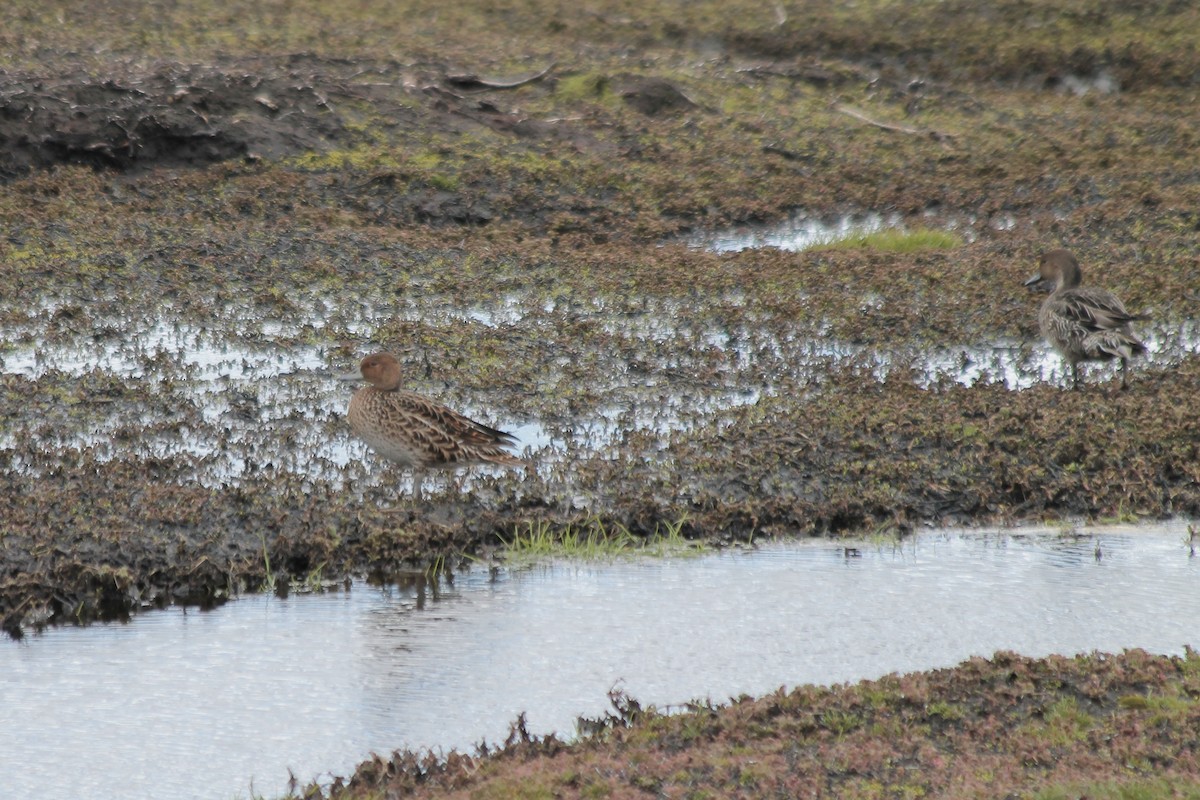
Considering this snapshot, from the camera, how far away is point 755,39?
89.5ft

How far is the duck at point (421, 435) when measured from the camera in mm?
9141

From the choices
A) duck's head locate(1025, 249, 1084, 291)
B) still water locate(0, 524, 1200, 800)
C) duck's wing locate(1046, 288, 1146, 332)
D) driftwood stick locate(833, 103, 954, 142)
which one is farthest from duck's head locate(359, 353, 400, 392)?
driftwood stick locate(833, 103, 954, 142)

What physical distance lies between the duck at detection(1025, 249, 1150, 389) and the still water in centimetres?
259

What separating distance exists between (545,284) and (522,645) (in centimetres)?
728

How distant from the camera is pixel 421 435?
29.9 feet

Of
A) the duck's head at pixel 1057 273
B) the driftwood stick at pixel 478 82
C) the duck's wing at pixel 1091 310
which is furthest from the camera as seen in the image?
the driftwood stick at pixel 478 82

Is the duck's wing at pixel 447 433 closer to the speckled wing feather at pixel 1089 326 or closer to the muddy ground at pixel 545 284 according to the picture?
the muddy ground at pixel 545 284

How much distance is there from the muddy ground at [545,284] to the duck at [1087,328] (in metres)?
0.27

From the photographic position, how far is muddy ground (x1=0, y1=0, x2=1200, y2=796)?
9016 mm

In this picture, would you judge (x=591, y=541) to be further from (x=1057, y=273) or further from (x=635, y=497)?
(x=1057, y=273)

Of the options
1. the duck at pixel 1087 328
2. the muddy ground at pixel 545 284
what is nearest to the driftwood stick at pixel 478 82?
the muddy ground at pixel 545 284

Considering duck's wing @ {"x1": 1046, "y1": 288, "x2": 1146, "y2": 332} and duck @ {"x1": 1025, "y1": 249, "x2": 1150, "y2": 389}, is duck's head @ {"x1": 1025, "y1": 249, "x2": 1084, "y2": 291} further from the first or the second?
duck's wing @ {"x1": 1046, "y1": 288, "x2": 1146, "y2": 332}

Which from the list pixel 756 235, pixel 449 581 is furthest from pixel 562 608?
pixel 756 235

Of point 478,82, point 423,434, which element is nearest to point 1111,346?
point 423,434
